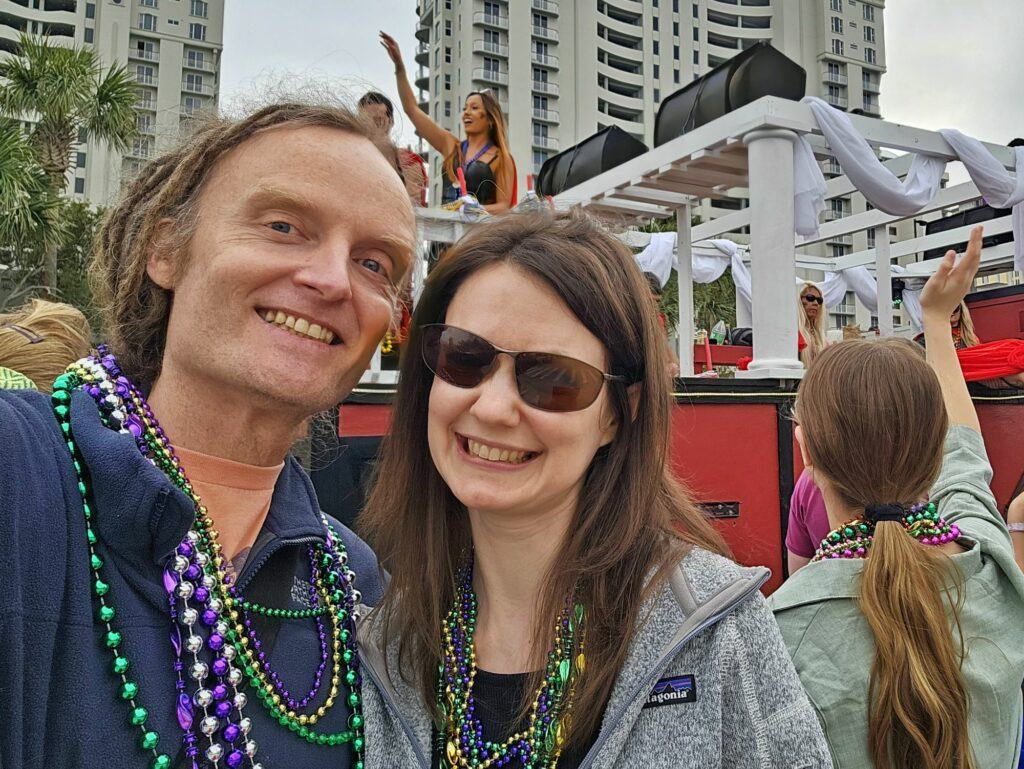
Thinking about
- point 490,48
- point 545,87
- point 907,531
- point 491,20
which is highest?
point 491,20

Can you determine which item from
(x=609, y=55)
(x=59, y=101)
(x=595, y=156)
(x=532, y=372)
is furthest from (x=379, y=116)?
(x=609, y=55)

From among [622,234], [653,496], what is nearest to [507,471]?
[653,496]

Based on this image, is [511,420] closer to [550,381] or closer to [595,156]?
[550,381]

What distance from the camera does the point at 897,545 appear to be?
1.86 metres

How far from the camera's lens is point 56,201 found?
650 inches

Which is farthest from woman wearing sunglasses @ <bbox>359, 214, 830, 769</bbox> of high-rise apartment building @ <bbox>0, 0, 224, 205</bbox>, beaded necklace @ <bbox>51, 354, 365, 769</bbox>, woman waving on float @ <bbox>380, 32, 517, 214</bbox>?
high-rise apartment building @ <bbox>0, 0, 224, 205</bbox>

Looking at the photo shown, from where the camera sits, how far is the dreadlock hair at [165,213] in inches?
65.7

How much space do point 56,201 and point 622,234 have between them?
18.1m

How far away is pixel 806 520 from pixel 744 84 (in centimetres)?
468

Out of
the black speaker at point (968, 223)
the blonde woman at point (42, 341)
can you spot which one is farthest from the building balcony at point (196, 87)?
the blonde woman at point (42, 341)

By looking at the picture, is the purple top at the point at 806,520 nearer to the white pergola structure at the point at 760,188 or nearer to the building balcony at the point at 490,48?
the white pergola structure at the point at 760,188

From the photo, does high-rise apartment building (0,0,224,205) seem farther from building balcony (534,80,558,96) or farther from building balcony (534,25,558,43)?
building balcony (534,25,558,43)

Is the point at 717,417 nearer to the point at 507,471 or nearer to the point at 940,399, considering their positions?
the point at 940,399

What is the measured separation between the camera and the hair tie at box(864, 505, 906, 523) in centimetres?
195
